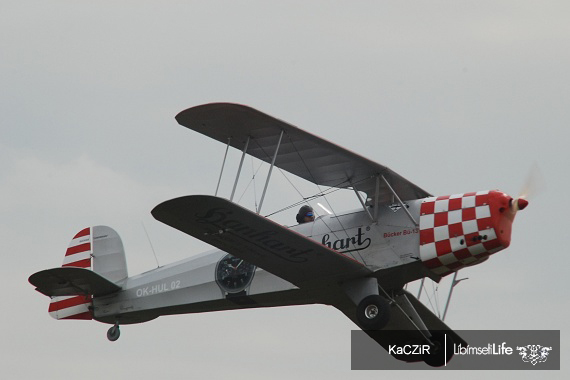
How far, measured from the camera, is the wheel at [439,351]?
16281 mm

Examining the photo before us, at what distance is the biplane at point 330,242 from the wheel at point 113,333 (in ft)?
3.11

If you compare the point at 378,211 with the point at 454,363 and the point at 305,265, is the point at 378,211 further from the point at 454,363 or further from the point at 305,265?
the point at 454,363

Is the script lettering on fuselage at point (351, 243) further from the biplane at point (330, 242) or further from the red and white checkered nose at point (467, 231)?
the red and white checkered nose at point (467, 231)

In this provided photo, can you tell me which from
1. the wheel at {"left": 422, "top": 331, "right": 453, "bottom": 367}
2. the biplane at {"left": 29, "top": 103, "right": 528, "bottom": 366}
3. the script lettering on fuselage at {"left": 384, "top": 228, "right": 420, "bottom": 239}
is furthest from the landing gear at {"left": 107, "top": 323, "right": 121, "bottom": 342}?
the script lettering on fuselage at {"left": 384, "top": 228, "right": 420, "bottom": 239}

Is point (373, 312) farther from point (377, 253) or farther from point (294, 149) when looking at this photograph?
point (294, 149)

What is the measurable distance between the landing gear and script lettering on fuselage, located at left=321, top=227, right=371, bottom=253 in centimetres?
399

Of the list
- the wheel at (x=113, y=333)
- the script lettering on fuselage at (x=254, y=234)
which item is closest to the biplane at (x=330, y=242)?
the script lettering on fuselage at (x=254, y=234)

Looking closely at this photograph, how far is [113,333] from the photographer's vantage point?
17.2 m

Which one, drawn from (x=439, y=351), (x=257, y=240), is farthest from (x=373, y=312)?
(x=439, y=351)

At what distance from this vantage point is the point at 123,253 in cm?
1848

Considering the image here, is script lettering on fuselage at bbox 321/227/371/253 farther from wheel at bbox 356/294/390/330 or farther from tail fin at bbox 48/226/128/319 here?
tail fin at bbox 48/226/128/319

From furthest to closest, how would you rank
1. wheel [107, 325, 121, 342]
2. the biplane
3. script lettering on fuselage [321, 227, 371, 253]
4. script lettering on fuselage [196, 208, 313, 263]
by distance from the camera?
wheel [107, 325, 121, 342] < script lettering on fuselage [321, 227, 371, 253] < the biplane < script lettering on fuselage [196, 208, 313, 263]

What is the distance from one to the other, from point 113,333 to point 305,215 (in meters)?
3.72

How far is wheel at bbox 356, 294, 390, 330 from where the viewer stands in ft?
47.0
